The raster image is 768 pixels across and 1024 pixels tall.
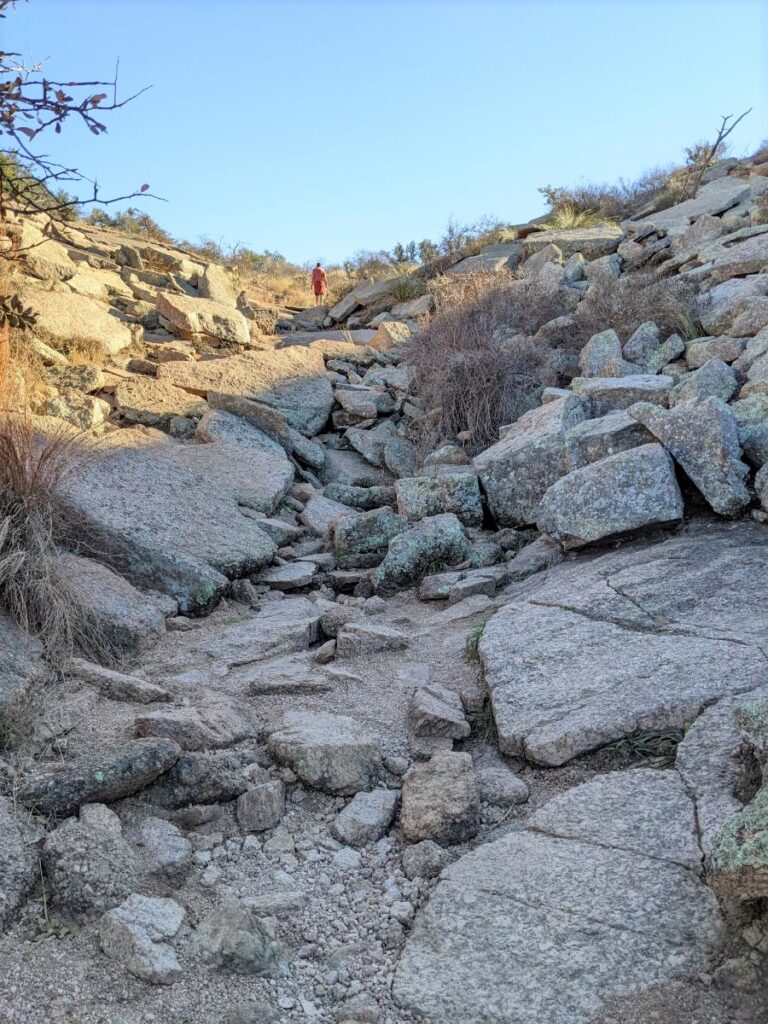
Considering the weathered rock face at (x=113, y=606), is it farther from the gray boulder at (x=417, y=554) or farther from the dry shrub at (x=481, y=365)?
the dry shrub at (x=481, y=365)

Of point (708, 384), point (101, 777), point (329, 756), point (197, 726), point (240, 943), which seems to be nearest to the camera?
point (240, 943)

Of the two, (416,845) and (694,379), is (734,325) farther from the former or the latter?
(416,845)

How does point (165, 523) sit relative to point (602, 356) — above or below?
below

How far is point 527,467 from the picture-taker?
5039 millimetres

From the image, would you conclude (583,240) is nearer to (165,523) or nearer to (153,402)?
(153,402)

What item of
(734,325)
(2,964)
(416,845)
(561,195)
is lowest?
(416,845)

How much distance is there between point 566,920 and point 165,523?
318 centimetres

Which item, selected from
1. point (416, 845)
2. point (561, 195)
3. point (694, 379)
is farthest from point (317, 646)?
point (561, 195)

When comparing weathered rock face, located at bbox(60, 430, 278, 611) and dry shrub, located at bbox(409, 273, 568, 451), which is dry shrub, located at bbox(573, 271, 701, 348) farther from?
weathered rock face, located at bbox(60, 430, 278, 611)

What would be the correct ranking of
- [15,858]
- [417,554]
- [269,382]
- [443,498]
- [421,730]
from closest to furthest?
1. [15,858]
2. [421,730]
3. [417,554]
4. [443,498]
5. [269,382]

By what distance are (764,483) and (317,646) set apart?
2.01m

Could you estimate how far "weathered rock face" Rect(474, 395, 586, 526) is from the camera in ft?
16.3

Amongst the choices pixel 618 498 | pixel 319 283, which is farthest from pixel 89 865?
pixel 319 283

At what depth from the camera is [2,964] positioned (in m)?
1.90
